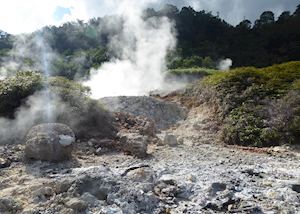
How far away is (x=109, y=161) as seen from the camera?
1001 cm

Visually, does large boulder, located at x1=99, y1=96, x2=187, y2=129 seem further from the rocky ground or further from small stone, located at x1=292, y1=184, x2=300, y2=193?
small stone, located at x1=292, y1=184, x2=300, y2=193

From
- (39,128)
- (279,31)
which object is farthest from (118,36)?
(39,128)

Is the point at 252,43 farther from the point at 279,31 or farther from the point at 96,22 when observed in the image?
the point at 96,22

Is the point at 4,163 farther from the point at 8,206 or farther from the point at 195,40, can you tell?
the point at 195,40

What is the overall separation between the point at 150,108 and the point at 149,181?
8.87m

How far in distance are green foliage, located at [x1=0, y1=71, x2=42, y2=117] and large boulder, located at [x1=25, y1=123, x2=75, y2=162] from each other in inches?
95.5

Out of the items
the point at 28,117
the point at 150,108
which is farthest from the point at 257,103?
the point at 28,117

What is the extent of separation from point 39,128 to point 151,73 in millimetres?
19602

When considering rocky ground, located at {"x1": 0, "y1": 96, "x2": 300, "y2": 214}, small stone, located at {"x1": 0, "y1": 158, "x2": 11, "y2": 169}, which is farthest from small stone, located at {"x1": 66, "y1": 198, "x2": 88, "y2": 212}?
small stone, located at {"x1": 0, "y1": 158, "x2": 11, "y2": 169}

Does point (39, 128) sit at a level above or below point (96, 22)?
below

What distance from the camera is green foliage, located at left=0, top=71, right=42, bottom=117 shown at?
12.2 meters

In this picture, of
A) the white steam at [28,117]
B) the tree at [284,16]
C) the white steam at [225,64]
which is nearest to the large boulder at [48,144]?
the white steam at [28,117]

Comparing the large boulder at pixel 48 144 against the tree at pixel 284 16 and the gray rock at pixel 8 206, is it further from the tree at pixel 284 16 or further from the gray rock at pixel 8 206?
the tree at pixel 284 16

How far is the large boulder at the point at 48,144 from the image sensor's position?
965cm
